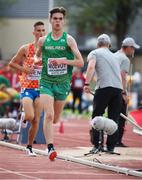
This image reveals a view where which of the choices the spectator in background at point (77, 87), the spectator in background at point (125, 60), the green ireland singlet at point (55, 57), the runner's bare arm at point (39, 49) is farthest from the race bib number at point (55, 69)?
the spectator in background at point (77, 87)

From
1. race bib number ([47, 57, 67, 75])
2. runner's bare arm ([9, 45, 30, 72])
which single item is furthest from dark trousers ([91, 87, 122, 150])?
race bib number ([47, 57, 67, 75])

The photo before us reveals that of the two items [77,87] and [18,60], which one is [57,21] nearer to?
[18,60]

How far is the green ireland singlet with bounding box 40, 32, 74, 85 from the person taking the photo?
14.2m

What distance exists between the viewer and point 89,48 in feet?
183

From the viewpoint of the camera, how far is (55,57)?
558 inches

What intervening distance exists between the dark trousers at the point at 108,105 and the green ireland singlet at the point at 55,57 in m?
1.62

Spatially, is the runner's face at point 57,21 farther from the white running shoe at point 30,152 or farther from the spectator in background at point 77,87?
the spectator in background at point 77,87

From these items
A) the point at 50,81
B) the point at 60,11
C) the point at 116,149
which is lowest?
the point at 116,149

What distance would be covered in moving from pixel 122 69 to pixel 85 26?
4198 centimetres

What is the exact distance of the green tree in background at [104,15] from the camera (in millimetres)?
58031

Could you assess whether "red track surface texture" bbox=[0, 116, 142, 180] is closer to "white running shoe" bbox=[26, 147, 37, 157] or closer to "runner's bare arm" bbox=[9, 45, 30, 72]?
"white running shoe" bbox=[26, 147, 37, 157]

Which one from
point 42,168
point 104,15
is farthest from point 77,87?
point 104,15

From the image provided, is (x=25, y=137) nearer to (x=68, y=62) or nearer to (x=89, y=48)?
(x=68, y=62)

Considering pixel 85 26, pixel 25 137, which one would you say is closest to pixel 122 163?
pixel 25 137
